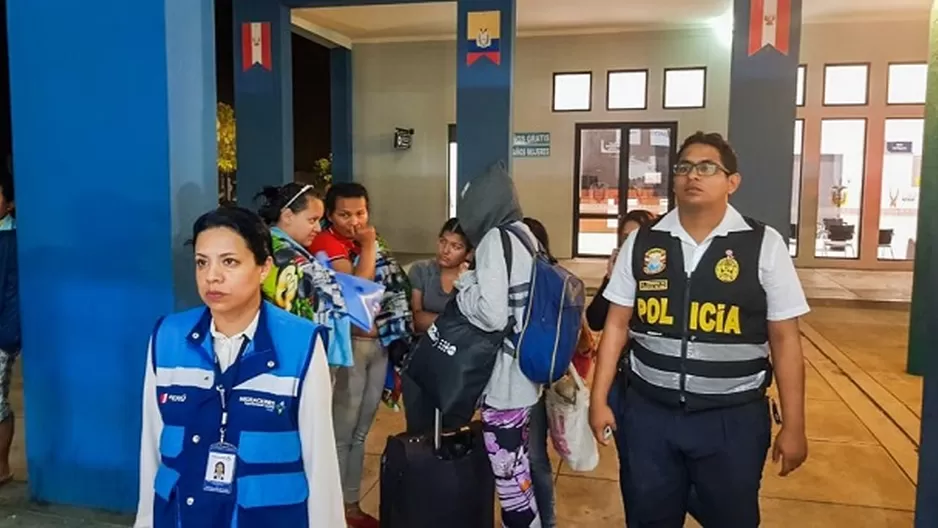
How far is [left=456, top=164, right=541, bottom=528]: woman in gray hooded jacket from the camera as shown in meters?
2.45

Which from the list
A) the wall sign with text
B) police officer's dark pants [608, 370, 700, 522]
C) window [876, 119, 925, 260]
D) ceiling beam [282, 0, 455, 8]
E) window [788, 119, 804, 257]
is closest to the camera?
police officer's dark pants [608, 370, 700, 522]

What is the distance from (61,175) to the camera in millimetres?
2889

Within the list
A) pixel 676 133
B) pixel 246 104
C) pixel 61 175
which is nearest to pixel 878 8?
pixel 676 133

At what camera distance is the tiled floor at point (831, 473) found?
3.29m

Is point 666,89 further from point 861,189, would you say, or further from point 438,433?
point 438,433

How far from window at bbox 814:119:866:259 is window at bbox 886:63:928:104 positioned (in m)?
0.63

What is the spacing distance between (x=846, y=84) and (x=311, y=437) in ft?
41.3

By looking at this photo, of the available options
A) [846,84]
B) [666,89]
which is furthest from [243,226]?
[846,84]

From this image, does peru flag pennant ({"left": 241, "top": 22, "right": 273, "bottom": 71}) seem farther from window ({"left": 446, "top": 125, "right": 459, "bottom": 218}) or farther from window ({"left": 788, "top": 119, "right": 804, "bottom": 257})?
window ({"left": 788, "top": 119, "right": 804, "bottom": 257})

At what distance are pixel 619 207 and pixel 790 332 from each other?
11.4m

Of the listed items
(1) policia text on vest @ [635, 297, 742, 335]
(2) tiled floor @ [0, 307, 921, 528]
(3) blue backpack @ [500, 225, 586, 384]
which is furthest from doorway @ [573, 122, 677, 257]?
(1) policia text on vest @ [635, 297, 742, 335]

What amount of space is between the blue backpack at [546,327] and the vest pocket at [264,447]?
2.98 ft

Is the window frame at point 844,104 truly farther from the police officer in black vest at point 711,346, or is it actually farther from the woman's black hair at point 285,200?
the woman's black hair at point 285,200

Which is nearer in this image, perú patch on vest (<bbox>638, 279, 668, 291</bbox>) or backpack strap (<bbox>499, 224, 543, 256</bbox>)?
perú patch on vest (<bbox>638, 279, 668, 291</bbox>)
